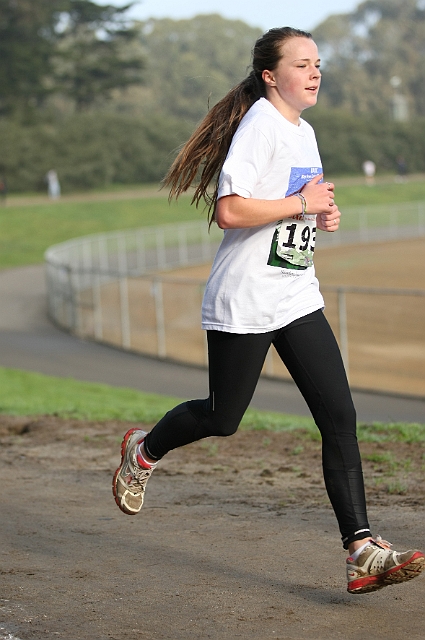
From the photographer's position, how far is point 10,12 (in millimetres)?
70312

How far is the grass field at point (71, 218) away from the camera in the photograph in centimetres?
4400

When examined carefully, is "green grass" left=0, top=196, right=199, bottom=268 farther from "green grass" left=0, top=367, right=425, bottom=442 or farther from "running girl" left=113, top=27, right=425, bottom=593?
"running girl" left=113, top=27, right=425, bottom=593

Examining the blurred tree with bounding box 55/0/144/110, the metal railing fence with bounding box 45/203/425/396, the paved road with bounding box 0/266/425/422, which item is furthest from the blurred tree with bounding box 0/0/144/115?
the paved road with bounding box 0/266/425/422

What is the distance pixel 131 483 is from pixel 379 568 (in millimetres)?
1164

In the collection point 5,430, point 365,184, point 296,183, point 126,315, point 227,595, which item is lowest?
point 365,184

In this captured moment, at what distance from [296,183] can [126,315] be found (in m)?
15.9

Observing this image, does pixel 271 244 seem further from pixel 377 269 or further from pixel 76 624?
pixel 377 269

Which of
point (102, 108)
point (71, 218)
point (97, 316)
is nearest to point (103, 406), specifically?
point (97, 316)

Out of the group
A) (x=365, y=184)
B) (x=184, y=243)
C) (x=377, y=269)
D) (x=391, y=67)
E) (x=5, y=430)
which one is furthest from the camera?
(x=391, y=67)

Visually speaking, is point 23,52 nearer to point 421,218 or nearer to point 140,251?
point 421,218

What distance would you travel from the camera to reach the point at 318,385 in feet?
12.8

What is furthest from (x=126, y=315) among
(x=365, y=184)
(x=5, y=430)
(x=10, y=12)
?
(x=10, y=12)

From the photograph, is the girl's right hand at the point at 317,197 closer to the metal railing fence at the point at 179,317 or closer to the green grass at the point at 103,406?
the green grass at the point at 103,406

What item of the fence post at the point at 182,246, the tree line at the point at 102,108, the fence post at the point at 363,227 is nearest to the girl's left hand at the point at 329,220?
the fence post at the point at 182,246
